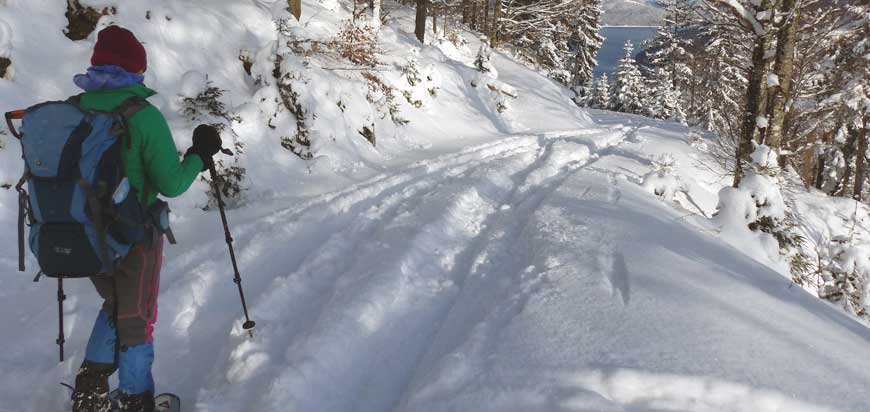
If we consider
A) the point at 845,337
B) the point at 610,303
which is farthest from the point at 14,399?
the point at 845,337

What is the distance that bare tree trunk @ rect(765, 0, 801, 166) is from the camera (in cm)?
557

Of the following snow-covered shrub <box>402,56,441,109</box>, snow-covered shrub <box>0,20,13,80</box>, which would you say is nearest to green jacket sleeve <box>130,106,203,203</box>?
snow-covered shrub <box>0,20,13,80</box>

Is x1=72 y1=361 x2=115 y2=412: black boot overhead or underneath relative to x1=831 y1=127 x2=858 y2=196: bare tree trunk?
overhead

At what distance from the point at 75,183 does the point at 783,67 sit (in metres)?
7.30

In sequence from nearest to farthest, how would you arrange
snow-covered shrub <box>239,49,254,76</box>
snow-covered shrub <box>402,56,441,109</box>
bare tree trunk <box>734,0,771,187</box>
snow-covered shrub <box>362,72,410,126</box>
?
1. bare tree trunk <box>734,0,771,187</box>
2. snow-covered shrub <box>239,49,254,76</box>
3. snow-covered shrub <box>362,72,410,126</box>
4. snow-covered shrub <box>402,56,441,109</box>

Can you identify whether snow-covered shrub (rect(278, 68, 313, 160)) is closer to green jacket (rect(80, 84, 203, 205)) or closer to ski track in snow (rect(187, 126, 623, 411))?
ski track in snow (rect(187, 126, 623, 411))

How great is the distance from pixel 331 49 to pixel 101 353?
9.27m

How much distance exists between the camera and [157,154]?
2.35m

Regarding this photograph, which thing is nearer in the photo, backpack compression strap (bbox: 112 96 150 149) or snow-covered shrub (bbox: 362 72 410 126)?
backpack compression strap (bbox: 112 96 150 149)

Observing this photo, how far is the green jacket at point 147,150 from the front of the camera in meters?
2.25

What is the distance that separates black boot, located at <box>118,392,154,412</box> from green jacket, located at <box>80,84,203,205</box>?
111cm

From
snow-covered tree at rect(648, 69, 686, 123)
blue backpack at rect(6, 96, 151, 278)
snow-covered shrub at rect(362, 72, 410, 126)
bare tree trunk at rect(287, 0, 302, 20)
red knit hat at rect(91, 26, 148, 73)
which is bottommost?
snow-covered tree at rect(648, 69, 686, 123)

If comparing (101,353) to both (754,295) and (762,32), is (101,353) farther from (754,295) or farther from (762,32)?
(762,32)

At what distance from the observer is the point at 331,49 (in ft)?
34.8
